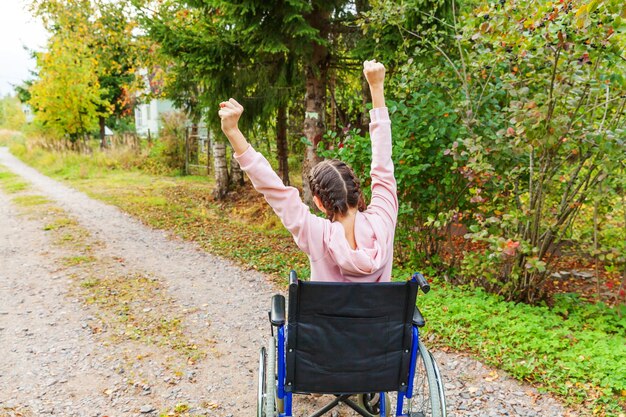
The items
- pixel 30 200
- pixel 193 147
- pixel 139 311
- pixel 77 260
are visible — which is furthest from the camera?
pixel 193 147

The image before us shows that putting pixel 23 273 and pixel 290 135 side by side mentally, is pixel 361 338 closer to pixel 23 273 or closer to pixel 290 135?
pixel 23 273

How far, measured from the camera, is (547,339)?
3.56m

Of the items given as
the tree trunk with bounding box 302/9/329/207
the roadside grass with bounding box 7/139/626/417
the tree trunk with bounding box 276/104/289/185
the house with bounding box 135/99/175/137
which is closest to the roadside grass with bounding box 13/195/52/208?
the tree trunk with bounding box 276/104/289/185

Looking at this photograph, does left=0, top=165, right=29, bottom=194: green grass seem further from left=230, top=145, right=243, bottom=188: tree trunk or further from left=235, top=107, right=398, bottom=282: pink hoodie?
left=235, top=107, right=398, bottom=282: pink hoodie

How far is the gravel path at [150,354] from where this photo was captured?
3.06m

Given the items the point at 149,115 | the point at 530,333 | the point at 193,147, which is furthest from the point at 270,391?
the point at 149,115

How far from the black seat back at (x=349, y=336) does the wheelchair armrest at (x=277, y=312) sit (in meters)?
0.12

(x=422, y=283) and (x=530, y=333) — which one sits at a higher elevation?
(x=422, y=283)

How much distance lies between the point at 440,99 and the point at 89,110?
1729 centimetres

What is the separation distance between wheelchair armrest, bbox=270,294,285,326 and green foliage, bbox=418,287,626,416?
6.68 feet

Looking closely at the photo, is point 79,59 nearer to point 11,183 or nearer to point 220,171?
point 11,183

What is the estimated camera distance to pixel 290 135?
13719 mm

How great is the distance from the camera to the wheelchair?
195 cm

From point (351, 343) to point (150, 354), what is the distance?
94.3 inches
